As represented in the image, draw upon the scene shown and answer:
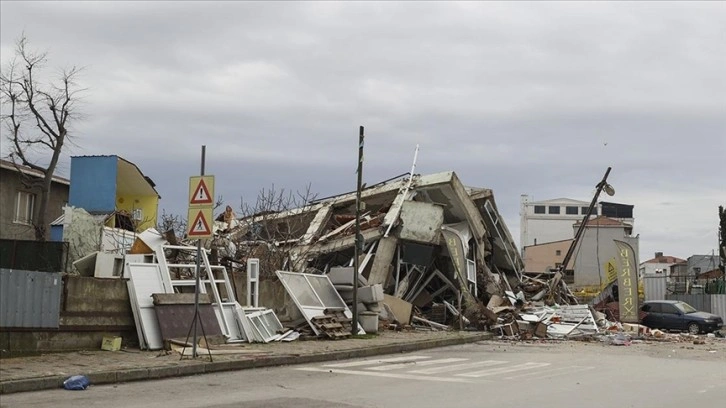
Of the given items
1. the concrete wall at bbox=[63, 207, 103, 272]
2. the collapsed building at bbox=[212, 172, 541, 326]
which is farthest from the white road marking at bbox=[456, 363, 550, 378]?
the concrete wall at bbox=[63, 207, 103, 272]

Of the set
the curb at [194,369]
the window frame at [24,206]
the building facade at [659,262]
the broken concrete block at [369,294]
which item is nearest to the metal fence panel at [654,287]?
the broken concrete block at [369,294]

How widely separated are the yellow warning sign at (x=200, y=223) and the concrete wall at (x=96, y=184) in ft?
46.8

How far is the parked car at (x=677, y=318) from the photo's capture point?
112 ft

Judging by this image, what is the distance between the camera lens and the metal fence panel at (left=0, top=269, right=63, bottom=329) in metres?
→ 14.0

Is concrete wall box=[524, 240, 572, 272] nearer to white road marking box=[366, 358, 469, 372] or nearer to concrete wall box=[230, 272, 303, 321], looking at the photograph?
concrete wall box=[230, 272, 303, 321]

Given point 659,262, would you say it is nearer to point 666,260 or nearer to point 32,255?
point 666,260

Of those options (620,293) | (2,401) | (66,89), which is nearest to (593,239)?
(620,293)

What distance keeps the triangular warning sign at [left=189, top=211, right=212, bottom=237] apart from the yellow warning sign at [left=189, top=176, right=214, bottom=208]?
0.21 m

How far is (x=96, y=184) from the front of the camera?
28.3m

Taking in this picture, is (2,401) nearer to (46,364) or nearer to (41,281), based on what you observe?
(46,364)

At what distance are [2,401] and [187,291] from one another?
26.7ft

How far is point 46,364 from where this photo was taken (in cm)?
1312

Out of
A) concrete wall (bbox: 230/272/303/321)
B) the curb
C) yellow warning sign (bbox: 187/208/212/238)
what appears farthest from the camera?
concrete wall (bbox: 230/272/303/321)

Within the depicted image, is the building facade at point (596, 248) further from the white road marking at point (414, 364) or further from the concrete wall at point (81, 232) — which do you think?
the white road marking at point (414, 364)
